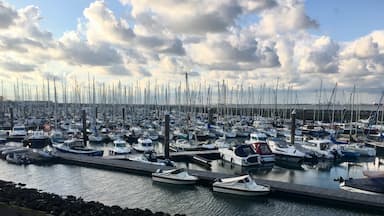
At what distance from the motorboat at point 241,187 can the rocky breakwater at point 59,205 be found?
8.32 meters

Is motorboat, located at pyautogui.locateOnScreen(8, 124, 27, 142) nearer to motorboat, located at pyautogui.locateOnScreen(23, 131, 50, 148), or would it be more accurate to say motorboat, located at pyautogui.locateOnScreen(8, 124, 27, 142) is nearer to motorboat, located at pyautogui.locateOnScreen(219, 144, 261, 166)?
motorboat, located at pyautogui.locateOnScreen(23, 131, 50, 148)

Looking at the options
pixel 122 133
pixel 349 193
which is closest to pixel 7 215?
pixel 349 193

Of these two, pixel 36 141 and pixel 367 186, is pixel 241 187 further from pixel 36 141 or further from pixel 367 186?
pixel 36 141

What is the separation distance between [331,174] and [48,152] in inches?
1410

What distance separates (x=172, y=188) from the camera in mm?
31828

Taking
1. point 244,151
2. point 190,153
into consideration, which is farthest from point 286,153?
point 190,153

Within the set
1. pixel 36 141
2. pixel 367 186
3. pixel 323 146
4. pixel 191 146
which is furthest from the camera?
pixel 36 141

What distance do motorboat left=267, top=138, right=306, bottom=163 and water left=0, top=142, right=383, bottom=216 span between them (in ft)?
7.07

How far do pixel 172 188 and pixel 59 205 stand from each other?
429 inches

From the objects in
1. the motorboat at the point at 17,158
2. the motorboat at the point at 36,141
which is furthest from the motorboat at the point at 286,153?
the motorboat at the point at 36,141

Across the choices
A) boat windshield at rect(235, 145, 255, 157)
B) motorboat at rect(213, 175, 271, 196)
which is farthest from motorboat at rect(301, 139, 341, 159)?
motorboat at rect(213, 175, 271, 196)

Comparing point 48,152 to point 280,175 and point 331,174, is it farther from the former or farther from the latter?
point 331,174

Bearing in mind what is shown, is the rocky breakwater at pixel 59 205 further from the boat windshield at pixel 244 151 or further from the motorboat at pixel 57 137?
the motorboat at pixel 57 137

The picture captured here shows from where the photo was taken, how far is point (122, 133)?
67.9 m
